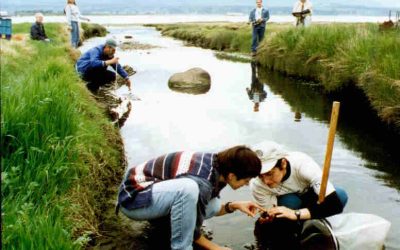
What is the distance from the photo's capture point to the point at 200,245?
4.18 meters

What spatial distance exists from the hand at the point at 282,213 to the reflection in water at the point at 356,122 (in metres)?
2.58

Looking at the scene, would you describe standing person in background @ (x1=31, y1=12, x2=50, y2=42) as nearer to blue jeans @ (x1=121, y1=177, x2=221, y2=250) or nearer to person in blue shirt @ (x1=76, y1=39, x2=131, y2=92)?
person in blue shirt @ (x1=76, y1=39, x2=131, y2=92)

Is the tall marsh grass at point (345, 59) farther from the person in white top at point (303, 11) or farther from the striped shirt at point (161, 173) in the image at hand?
the striped shirt at point (161, 173)

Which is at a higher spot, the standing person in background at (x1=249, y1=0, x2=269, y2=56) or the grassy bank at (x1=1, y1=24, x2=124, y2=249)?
the standing person in background at (x1=249, y1=0, x2=269, y2=56)

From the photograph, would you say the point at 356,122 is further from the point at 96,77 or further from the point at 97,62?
the point at 96,77

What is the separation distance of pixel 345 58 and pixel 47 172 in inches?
325

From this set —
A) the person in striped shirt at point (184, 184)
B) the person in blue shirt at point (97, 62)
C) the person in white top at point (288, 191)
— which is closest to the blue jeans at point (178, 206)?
the person in striped shirt at point (184, 184)

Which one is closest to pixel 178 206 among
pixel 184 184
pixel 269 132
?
pixel 184 184

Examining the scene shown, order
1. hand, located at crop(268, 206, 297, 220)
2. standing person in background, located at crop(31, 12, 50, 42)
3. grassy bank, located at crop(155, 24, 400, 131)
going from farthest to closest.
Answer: standing person in background, located at crop(31, 12, 50, 42) → grassy bank, located at crop(155, 24, 400, 131) → hand, located at crop(268, 206, 297, 220)

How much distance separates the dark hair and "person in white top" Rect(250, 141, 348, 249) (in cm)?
45

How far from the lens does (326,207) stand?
168 inches

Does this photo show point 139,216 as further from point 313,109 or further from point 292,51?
point 292,51

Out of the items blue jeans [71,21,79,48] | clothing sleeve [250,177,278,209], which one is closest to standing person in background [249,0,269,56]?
blue jeans [71,21,79,48]

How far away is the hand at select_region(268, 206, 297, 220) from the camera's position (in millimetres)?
4184
